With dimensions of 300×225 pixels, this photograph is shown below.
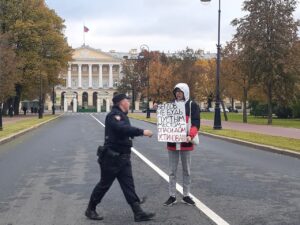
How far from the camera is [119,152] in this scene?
22.8 feet

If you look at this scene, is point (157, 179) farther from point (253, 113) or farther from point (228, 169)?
point (253, 113)

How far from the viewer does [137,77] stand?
122 meters

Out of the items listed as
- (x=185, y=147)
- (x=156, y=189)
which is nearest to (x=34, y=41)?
(x=156, y=189)

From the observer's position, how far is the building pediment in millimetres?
151125

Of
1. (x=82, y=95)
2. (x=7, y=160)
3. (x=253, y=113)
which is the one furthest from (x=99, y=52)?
(x=7, y=160)

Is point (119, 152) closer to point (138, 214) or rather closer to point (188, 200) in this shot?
point (138, 214)

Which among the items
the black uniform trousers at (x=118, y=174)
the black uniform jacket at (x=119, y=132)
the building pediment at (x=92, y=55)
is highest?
the building pediment at (x=92, y=55)

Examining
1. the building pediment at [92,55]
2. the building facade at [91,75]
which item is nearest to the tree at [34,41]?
the building facade at [91,75]

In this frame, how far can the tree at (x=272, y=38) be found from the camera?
42531 millimetres

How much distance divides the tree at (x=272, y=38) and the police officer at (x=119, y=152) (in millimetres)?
36889

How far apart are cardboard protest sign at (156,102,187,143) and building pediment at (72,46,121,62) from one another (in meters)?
145

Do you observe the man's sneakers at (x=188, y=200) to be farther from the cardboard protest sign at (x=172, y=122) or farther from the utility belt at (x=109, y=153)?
the utility belt at (x=109, y=153)

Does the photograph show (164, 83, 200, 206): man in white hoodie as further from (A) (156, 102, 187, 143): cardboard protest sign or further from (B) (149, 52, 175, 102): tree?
(B) (149, 52, 175, 102): tree

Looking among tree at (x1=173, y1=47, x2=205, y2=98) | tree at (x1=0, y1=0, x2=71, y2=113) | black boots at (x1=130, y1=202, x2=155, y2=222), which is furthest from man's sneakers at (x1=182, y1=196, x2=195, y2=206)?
tree at (x1=173, y1=47, x2=205, y2=98)
